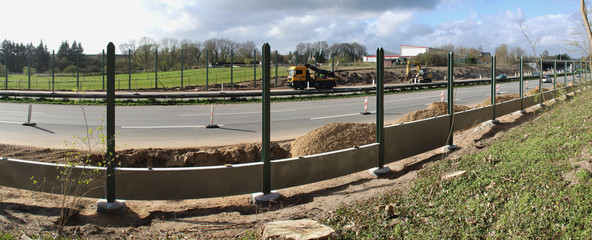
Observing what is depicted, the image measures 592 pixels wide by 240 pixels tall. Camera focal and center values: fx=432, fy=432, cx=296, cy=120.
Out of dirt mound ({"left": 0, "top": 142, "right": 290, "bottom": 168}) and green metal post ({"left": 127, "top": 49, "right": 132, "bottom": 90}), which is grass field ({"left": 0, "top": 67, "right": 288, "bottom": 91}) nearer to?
green metal post ({"left": 127, "top": 49, "right": 132, "bottom": 90})

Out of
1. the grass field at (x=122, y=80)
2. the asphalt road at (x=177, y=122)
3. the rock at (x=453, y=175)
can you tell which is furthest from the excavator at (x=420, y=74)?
the rock at (x=453, y=175)

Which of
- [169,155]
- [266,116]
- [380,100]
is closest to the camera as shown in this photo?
[266,116]

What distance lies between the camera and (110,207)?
567 cm

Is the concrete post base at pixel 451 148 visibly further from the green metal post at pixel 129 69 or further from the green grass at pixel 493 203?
the green metal post at pixel 129 69

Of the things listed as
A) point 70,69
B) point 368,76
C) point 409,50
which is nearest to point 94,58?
point 70,69

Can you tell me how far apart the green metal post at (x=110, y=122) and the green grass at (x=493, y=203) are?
2.92m

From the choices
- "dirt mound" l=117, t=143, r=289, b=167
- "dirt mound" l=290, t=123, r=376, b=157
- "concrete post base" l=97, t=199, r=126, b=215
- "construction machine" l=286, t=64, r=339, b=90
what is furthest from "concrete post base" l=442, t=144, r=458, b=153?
"construction machine" l=286, t=64, r=339, b=90

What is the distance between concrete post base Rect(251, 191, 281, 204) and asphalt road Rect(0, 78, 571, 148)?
569 centimetres

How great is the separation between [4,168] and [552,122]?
10250 millimetres

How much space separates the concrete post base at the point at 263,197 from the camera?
6.12m

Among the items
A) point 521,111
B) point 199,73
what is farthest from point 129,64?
point 521,111

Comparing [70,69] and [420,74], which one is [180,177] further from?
[420,74]

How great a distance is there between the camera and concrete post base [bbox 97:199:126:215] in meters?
5.66

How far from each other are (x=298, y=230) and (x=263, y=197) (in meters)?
1.77
